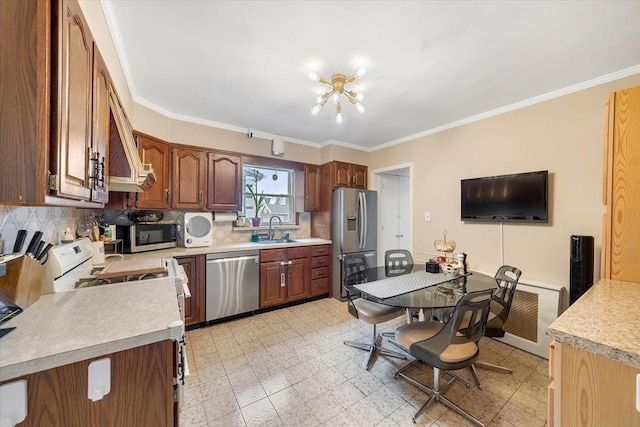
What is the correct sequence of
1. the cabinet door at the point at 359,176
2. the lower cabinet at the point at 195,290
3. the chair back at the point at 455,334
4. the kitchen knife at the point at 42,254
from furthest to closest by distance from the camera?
1. the cabinet door at the point at 359,176
2. the lower cabinet at the point at 195,290
3. the chair back at the point at 455,334
4. the kitchen knife at the point at 42,254

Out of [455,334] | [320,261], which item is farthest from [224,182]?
[455,334]

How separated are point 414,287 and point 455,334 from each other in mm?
474

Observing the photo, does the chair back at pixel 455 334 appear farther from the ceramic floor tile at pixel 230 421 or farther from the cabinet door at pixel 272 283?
the cabinet door at pixel 272 283

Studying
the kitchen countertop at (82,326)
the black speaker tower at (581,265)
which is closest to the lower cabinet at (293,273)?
the kitchen countertop at (82,326)

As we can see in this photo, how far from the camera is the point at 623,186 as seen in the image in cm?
132

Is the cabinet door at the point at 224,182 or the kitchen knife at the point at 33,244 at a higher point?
the cabinet door at the point at 224,182

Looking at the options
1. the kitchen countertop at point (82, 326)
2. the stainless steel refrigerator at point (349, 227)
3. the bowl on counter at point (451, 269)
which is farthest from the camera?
the stainless steel refrigerator at point (349, 227)

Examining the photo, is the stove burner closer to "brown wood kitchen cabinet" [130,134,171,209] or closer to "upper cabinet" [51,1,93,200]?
A: "upper cabinet" [51,1,93,200]

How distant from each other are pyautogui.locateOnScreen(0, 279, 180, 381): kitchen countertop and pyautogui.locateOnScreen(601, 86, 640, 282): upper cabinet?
2.26m

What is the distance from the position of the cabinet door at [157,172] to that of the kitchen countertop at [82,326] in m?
1.57

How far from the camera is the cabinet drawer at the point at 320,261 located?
3.67m

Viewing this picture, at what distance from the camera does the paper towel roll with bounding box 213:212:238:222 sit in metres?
3.36

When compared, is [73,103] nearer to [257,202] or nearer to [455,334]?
[455,334]

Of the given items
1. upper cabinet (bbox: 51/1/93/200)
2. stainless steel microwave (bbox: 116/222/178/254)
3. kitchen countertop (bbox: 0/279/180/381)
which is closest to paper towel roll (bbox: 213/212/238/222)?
stainless steel microwave (bbox: 116/222/178/254)
